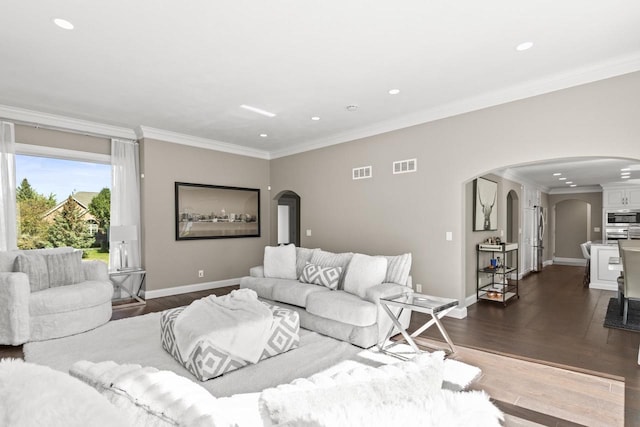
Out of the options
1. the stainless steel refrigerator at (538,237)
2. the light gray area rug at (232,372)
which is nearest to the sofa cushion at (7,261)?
the light gray area rug at (232,372)

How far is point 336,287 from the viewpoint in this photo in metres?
4.22

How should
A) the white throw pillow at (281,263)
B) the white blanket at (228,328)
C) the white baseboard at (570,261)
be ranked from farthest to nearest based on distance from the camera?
the white baseboard at (570,261)
the white throw pillow at (281,263)
the white blanket at (228,328)

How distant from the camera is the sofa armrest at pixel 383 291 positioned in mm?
3515

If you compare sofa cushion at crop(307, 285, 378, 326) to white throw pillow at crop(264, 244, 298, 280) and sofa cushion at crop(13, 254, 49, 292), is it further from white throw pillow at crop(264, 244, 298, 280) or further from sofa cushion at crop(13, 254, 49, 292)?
sofa cushion at crop(13, 254, 49, 292)

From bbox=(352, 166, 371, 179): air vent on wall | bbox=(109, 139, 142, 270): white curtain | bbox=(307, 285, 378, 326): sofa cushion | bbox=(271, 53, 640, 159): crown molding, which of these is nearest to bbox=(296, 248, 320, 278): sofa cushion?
bbox=(307, 285, 378, 326): sofa cushion

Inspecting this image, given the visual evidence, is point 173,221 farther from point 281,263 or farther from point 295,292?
point 295,292

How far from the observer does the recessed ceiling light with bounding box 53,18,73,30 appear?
2.63 metres

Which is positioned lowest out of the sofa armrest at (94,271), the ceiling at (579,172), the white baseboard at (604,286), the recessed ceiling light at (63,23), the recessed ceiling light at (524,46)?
the white baseboard at (604,286)

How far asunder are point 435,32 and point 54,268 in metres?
4.97

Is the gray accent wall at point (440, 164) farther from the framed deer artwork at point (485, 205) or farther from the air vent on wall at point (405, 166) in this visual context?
the framed deer artwork at point (485, 205)

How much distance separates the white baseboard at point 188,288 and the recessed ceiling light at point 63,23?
4057mm

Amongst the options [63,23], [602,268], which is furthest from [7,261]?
[602,268]

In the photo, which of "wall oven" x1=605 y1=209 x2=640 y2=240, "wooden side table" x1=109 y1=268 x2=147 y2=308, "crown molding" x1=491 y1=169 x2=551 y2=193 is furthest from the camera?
"wall oven" x1=605 y1=209 x2=640 y2=240

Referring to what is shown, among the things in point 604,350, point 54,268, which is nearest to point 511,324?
point 604,350
